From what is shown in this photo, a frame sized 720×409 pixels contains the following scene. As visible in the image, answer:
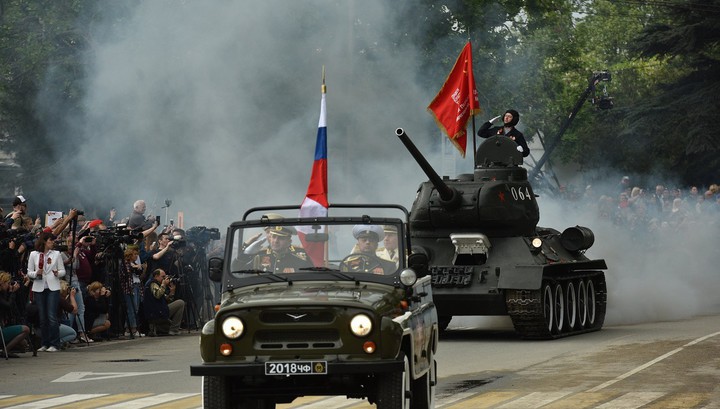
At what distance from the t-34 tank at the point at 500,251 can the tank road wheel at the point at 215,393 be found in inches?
382

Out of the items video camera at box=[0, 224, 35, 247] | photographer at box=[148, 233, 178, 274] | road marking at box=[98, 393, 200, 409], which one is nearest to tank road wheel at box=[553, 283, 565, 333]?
photographer at box=[148, 233, 178, 274]

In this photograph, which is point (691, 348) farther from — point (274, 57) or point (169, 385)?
point (274, 57)

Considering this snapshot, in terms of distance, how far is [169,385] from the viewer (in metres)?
15.6

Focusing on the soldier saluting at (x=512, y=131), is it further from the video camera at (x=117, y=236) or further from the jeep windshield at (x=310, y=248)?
the jeep windshield at (x=310, y=248)

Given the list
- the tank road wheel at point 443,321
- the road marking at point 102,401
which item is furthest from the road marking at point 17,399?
the tank road wheel at point 443,321

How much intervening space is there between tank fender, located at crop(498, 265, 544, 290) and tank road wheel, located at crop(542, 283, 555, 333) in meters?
0.41

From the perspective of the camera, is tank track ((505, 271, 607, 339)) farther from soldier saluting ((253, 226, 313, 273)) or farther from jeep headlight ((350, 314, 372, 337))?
jeep headlight ((350, 314, 372, 337))

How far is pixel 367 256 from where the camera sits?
1213cm

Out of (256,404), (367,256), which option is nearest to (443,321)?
(256,404)

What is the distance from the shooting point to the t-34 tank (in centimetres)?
2100

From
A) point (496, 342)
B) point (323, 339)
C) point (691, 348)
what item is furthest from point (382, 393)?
point (496, 342)

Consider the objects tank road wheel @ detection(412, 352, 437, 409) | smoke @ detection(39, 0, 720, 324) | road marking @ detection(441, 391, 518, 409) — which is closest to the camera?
tank road wheel @ detection(412, 352, 437, 409)

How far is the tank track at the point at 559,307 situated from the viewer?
68.2ft

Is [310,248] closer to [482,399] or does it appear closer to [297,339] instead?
[297,339]
